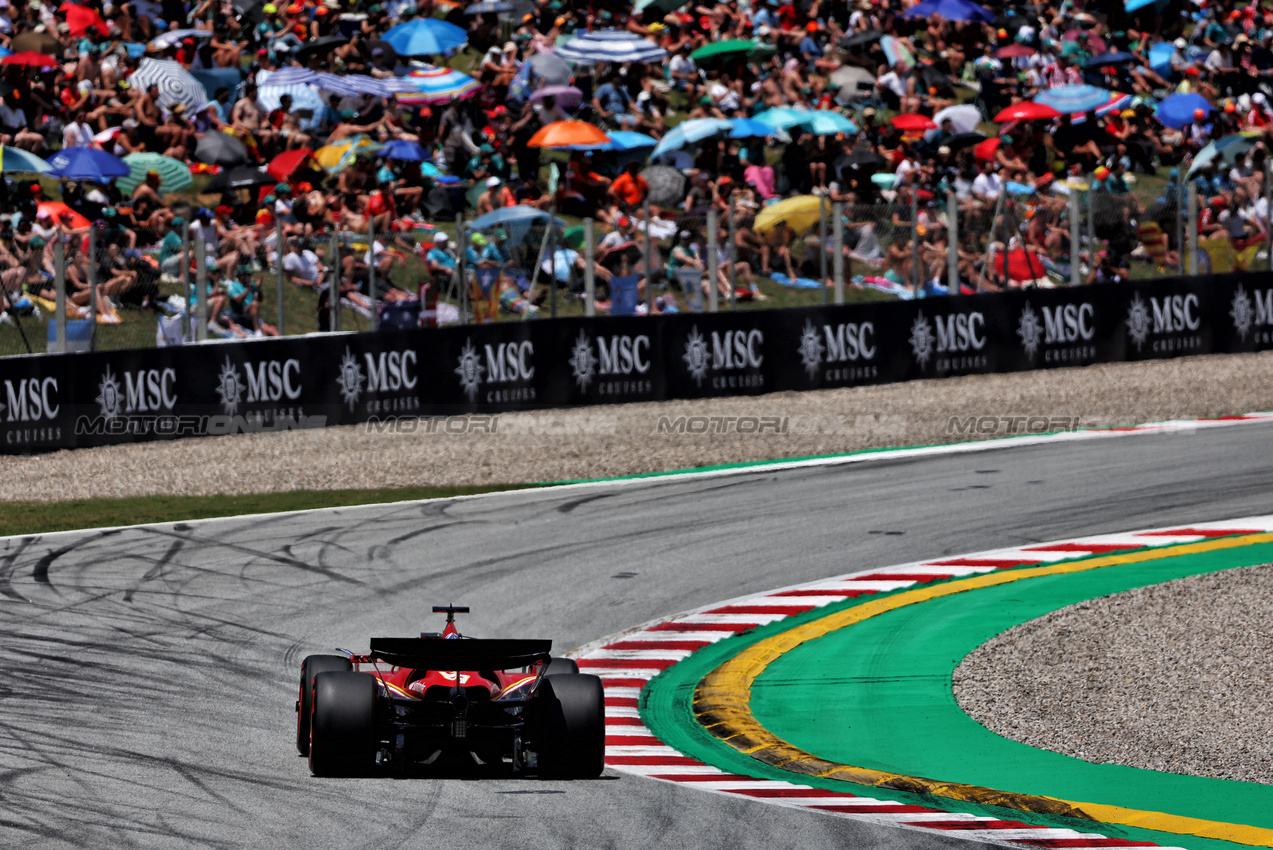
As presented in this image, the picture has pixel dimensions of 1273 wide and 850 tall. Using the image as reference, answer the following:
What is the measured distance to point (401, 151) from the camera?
23.6 meters

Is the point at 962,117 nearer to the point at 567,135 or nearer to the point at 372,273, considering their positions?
the point at 567,135

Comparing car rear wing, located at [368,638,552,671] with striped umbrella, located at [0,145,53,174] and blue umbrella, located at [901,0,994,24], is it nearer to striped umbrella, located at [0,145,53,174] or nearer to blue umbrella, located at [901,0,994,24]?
striped umbrella, located at [0,145,53,174]

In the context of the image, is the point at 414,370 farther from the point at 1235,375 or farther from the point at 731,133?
the point at 1235,375

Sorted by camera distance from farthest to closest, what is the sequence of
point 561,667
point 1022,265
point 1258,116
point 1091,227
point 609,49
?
1. point 1258,116
2. point 609,49
3. point 1022,265
4. point 1091,227
5. point 561,667

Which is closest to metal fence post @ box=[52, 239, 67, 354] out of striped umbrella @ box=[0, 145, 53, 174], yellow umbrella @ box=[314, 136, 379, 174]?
striped umbrella @ box=[0, 145, 53, 174]

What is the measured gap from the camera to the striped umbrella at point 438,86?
25.0 meters

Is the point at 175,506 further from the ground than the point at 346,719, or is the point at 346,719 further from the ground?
the point at 346,719

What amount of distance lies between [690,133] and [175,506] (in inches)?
459

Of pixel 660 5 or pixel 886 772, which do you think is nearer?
pixel 886 772

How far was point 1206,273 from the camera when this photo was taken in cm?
2403

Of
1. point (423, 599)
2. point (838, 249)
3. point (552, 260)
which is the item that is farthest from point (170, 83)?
point (423, 599)

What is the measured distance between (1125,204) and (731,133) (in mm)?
5967

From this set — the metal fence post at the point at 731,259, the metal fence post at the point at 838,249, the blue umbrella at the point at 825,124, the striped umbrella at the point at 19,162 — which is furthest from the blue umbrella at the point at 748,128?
the striped umbrella at the point at 19,162

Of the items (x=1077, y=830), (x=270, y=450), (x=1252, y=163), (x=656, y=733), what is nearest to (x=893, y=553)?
(x=656, y=733)
